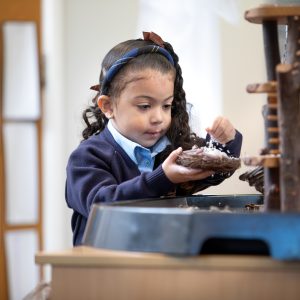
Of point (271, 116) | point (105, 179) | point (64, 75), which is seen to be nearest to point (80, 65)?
point (64, 75)

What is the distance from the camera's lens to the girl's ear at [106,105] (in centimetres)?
157

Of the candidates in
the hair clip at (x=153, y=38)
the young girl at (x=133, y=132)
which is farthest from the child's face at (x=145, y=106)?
the hair clip at (x=153, y=38)

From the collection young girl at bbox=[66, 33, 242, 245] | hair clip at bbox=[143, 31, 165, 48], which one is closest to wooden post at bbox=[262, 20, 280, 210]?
young girl at bbox=[66, 33, 242, 245]

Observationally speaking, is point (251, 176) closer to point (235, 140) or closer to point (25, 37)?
point (235, 140)

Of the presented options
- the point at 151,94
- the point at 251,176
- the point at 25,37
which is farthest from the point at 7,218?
the point at 251,176

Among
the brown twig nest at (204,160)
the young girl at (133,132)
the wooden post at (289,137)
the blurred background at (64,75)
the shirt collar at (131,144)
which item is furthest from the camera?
the blurred background at (64,75)

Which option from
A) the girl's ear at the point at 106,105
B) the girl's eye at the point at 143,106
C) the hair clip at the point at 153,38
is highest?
the hair clip at the point at 153,38

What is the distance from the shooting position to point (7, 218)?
10.0ft

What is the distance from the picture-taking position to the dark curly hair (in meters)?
1.51

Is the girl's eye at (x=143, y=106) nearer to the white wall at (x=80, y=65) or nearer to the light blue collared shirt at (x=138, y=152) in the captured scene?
the light blue collared shirt at (x=138, y=152)

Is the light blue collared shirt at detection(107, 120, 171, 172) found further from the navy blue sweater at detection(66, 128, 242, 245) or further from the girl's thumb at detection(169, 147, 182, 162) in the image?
the girl's thumb at detection(169, 147, 182, 162)

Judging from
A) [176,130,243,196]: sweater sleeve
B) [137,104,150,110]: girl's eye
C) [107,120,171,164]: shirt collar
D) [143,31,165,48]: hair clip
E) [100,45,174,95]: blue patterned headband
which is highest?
[143,31,165,48]: hair clip

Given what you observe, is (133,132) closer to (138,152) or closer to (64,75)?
(138,152)

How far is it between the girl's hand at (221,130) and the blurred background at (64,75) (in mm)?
1508
